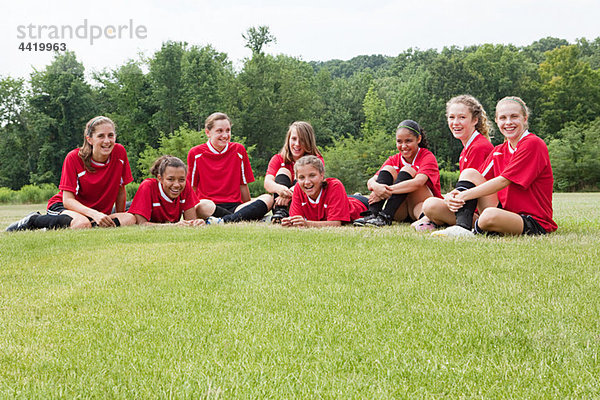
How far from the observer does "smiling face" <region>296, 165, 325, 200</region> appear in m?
6.29

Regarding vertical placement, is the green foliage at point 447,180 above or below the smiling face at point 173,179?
below

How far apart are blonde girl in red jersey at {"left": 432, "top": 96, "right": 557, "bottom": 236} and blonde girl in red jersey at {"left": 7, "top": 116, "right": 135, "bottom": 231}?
440 cm

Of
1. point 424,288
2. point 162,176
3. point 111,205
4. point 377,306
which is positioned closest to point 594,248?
point 424,288

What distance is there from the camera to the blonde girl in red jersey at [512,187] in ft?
16.7

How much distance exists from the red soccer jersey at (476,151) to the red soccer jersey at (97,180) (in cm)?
458

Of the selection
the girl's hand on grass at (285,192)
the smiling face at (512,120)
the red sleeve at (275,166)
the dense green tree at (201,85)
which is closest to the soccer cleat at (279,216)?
the girl's hand on grass at (285,192)

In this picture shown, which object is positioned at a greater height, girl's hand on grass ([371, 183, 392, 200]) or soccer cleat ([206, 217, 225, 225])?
girl's hand on grass ([371, 183, 392, 200])

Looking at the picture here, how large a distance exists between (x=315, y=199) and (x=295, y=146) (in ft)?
3.72

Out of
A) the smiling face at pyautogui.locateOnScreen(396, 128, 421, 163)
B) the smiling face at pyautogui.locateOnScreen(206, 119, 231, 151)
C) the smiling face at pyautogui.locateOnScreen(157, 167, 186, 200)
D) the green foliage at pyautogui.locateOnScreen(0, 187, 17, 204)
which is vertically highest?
the smiling face at pyautogui.locateOnScreen(206, 119, 231, 151)

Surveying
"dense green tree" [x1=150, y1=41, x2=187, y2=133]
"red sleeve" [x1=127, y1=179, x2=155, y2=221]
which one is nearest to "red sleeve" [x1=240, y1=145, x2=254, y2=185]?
"red sleeve" [x1=127, y1=179, x2=155, y2=221]

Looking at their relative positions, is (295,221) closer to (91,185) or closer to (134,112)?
(91,185)

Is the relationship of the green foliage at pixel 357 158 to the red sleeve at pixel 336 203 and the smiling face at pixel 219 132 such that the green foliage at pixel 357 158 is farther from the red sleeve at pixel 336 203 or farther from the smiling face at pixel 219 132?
the red sleeve at pixel 336 203

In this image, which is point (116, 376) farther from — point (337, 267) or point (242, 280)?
point (337, 267)

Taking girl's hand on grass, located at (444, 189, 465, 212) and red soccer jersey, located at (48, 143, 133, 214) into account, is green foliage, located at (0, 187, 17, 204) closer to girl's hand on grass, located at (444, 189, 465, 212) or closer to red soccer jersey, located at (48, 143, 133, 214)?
red soccer jersey, located at (48, 143, 133, 214)
